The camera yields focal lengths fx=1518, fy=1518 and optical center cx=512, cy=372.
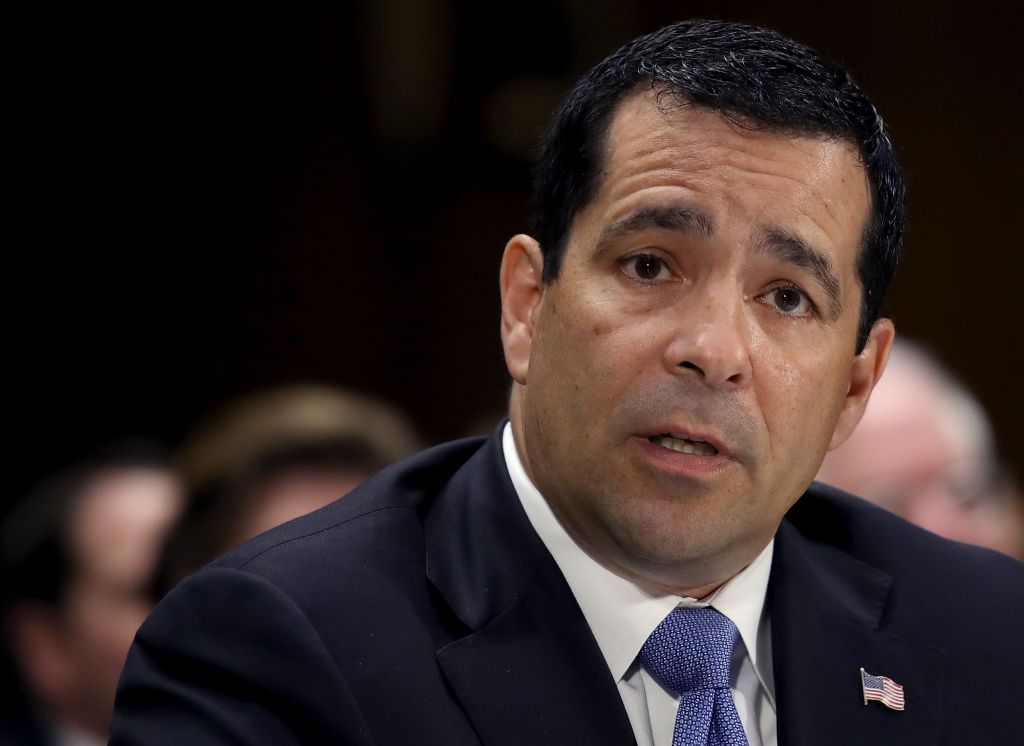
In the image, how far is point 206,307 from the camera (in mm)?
4980

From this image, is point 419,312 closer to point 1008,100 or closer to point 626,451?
point 1008,100

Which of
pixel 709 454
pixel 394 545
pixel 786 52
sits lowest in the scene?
pixel 394 545

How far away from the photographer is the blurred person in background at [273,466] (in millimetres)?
3369

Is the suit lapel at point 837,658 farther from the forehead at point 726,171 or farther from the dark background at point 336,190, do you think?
the dark background at point 336,190

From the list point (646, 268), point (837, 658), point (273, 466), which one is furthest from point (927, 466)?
point (646, 268)

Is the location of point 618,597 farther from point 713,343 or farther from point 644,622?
point 713,343

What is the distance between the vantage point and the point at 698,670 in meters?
2.08

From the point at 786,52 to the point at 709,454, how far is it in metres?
0.60

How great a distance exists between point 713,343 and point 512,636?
474 millimetres

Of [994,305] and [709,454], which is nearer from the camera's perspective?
[709,454]

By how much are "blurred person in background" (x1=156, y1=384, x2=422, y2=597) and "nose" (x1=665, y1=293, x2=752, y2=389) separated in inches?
57.1

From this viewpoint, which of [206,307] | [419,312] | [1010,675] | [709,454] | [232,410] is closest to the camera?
[709,454]

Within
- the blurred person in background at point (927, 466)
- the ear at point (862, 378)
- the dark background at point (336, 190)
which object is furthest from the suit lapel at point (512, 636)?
the dark background at point (336, 190)

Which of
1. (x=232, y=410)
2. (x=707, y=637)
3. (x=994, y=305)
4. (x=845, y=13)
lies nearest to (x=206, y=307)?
(x=232, y=410)
